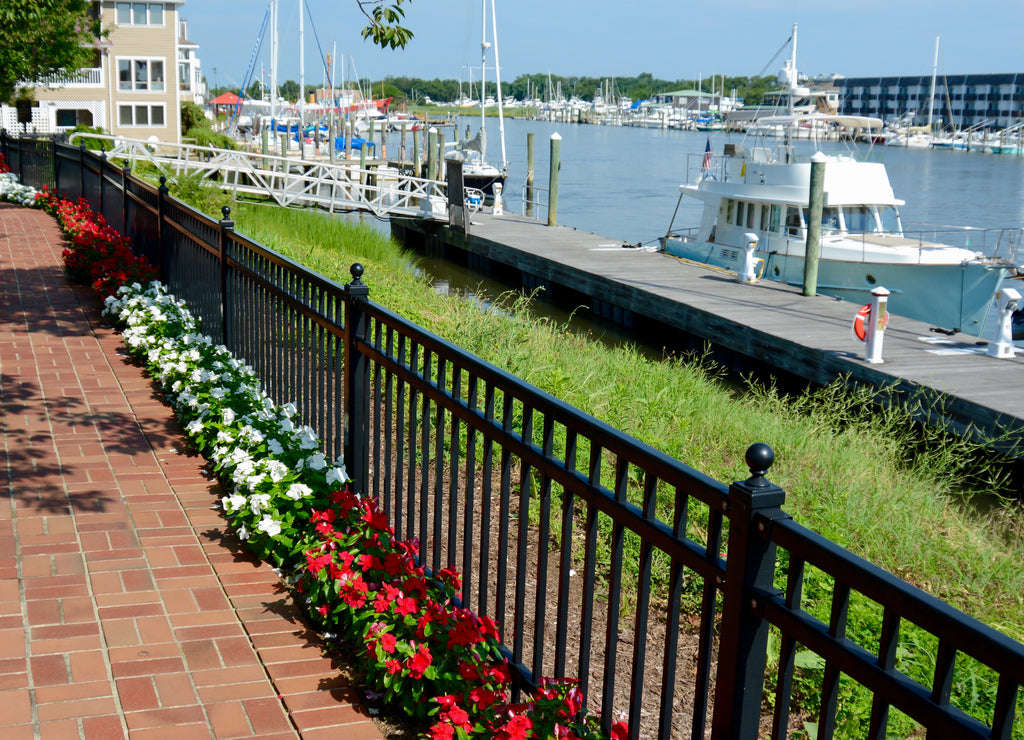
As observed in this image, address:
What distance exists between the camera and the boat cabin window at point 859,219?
20.9 meters

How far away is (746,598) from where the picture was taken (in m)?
2.40

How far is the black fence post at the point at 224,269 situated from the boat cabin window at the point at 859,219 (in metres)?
16.2

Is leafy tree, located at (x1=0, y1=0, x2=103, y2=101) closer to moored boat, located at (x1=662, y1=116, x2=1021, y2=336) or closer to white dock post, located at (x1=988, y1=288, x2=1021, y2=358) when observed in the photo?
moored boat, located at (x1=662, y1=116, x2=1021, y2=336)

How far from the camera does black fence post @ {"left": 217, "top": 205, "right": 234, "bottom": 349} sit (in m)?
7.07

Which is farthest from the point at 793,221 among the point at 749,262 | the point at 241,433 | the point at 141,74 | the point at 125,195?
the point at 141,74

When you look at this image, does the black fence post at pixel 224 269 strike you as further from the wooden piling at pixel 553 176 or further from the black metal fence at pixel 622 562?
the wooden piling at pixel 553 176

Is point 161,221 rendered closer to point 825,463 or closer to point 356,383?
point 356,383

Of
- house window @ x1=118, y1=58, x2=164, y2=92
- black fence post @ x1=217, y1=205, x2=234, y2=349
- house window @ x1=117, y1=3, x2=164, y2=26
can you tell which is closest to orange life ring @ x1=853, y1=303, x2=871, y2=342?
black fence post @ x1=217, y1=205, x2=234, y2=349

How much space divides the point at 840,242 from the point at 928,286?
190 cm

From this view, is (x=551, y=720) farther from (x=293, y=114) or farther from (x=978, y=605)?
(x=293, y=114)

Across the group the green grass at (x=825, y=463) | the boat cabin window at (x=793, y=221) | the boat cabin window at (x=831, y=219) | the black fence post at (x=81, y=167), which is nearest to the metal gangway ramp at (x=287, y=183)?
the black fence post at (x=81, y=167)

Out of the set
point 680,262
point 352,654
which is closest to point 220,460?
point 352,654

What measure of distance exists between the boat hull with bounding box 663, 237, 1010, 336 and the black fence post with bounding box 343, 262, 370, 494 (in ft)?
50.5

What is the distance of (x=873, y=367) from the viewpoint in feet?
42.4
